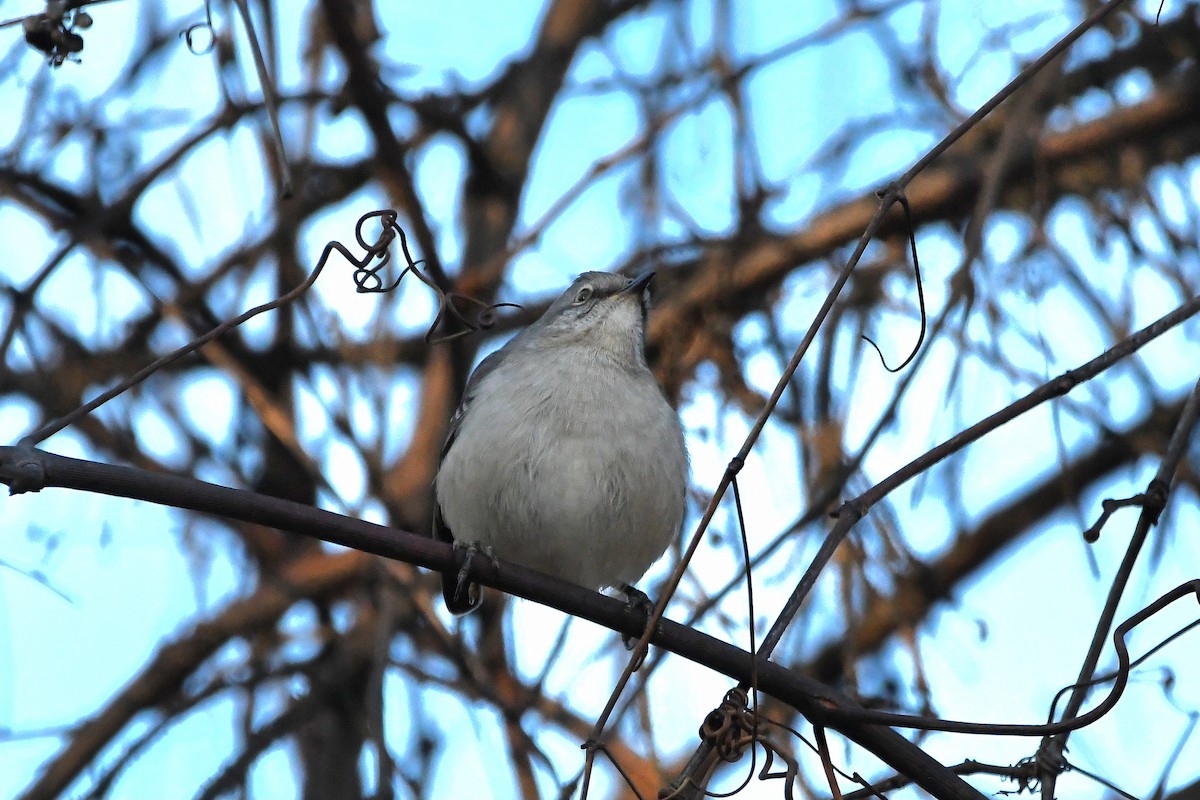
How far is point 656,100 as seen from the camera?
21.0ft

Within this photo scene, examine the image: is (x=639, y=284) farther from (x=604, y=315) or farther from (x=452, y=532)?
(x=452, y=532)

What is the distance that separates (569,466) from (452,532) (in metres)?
A: 0.65

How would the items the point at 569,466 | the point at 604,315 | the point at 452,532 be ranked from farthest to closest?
the point at 604,315
the point at 452,532
the point at 569,466

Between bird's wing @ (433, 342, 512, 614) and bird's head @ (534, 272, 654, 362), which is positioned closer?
bird's wing @ (433, 342, 512, 614)

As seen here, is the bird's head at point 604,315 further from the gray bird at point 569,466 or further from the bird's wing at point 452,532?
the bird's wing at point 452,532

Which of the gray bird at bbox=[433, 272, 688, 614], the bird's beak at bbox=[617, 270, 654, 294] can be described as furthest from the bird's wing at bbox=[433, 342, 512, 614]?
the bird's beak at bbox=[617, 270, 654, 294]

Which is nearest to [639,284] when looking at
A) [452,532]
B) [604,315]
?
[604,315]

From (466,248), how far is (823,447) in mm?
2304

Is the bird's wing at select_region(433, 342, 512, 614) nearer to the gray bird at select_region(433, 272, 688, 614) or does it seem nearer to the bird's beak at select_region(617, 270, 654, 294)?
the gray bird at select_region(433, 272, 688, 614)

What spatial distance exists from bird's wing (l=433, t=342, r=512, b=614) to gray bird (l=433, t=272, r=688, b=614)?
13mm

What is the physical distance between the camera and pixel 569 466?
15.0 feet

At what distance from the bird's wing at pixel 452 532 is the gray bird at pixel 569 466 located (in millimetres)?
13

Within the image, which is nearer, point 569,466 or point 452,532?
point 569,466

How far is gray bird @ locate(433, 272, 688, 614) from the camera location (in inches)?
181
